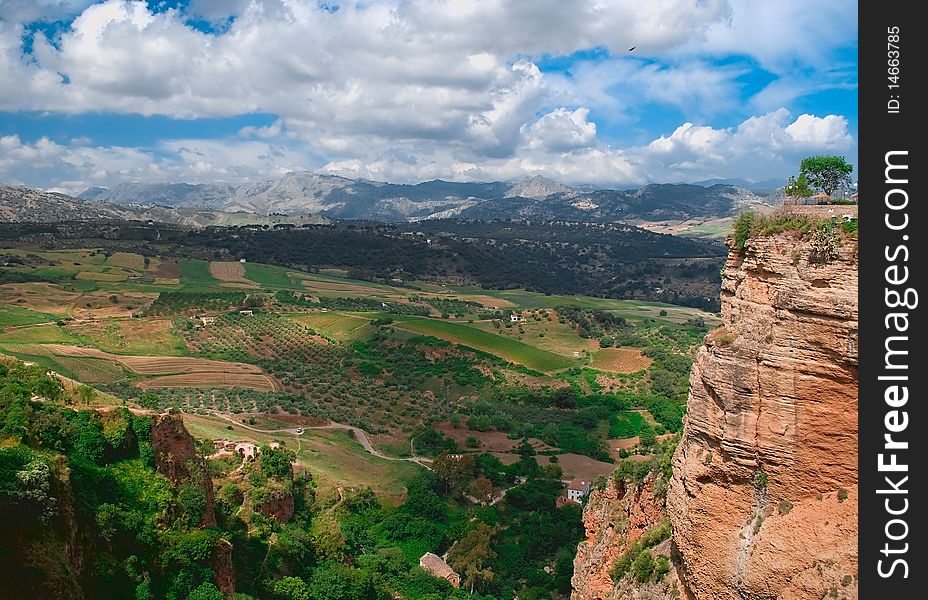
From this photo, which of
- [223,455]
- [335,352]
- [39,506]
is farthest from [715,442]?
[335,352]

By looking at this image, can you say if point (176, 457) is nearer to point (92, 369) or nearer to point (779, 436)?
point (779, 436)

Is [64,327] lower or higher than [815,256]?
lower

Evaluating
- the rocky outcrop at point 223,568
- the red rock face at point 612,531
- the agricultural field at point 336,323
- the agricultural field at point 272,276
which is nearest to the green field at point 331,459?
the rocky outcrop at point 223,568

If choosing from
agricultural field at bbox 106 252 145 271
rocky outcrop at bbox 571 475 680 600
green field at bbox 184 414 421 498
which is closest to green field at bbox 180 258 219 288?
agricultural field at bbox 106 252 145 271

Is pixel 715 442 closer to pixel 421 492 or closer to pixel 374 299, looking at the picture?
pixel 421 492

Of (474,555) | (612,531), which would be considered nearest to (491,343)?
(474,555)

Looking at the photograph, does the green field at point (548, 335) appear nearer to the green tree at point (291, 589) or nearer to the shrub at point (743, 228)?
the green tree at point (291, 589)
